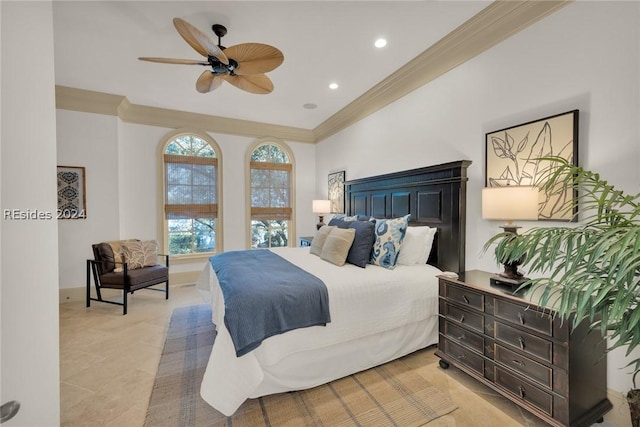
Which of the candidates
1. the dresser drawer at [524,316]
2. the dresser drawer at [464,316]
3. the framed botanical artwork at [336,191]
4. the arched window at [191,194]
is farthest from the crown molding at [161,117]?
the dresser drawer at [524,316]

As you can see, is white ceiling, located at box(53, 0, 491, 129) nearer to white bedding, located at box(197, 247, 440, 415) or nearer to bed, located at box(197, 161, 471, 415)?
bed, located at box(197, 161, 471, 415)

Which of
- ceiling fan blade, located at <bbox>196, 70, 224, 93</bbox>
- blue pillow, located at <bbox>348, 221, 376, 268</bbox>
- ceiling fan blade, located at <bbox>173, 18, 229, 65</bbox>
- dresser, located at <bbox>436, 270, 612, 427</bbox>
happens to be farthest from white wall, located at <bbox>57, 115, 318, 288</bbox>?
dresser, located at <bbox>436, 270, 612, 427</bbox>

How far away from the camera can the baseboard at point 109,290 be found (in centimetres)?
378

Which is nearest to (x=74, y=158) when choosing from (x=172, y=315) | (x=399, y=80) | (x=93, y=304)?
(x=93, y=304)

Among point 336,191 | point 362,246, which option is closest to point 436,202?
point 362,246

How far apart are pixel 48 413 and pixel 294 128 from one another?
5.10 m

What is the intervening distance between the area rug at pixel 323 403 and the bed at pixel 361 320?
8cm

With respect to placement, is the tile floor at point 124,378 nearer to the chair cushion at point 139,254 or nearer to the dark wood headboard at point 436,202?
the chair cushion at point 139,254

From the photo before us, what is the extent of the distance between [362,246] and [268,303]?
3.83 ft

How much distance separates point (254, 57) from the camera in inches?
88.4

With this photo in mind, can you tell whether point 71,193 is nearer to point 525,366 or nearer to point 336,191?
point 336,191

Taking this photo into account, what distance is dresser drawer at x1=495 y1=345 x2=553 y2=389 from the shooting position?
153 centimetres

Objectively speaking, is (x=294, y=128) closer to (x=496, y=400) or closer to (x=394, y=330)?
(x=394, y=330)

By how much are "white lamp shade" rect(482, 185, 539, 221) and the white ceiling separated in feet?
4.97
